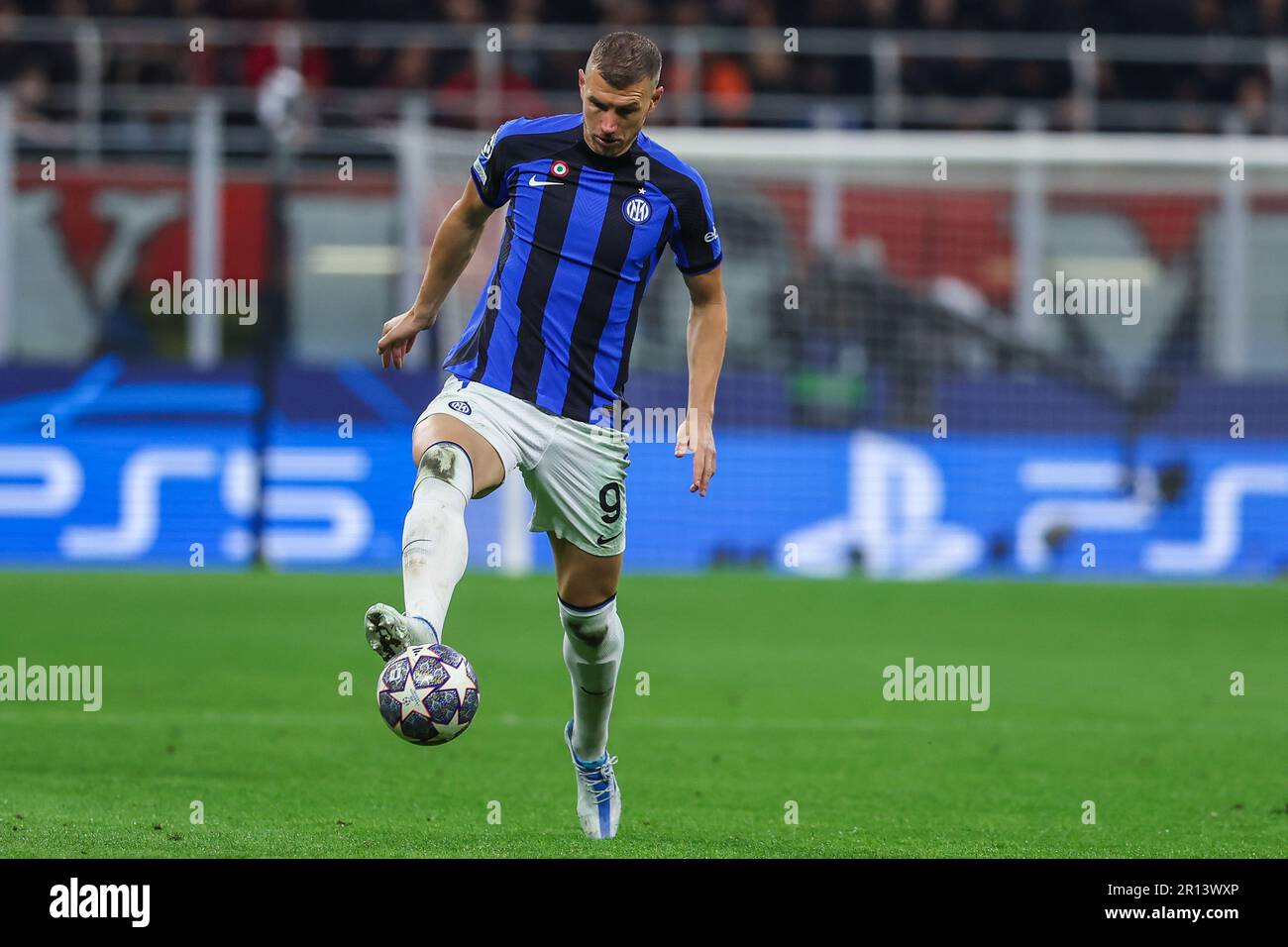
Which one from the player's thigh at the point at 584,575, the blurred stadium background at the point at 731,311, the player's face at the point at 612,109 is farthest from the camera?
the blurred stadium background at the point at 731,311

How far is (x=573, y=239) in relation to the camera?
6.25m

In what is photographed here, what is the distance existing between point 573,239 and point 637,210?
216 mm

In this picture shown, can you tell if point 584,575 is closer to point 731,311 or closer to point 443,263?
point 443,263

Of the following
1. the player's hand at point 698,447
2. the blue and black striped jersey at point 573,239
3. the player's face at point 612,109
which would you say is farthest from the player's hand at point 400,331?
the player's hand at point 698,447

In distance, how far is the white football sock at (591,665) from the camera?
621 centimetres

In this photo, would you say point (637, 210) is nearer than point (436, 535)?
No

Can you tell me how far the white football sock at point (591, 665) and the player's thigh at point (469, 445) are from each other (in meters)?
0.61

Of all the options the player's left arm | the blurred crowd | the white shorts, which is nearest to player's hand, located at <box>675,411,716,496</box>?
the player's left arm

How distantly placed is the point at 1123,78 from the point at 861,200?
3.65 metres

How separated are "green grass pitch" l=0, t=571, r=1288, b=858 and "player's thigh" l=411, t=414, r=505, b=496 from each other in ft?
3.45

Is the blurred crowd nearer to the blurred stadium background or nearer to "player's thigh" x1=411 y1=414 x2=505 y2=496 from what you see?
the blurred stadium background

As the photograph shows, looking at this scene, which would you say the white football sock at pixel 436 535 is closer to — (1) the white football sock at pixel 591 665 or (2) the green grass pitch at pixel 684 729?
(1) the white football sock at pixel 591 665

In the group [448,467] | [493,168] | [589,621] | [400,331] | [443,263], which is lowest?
[589,621]

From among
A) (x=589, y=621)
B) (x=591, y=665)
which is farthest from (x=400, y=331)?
(x=591, y=665)
